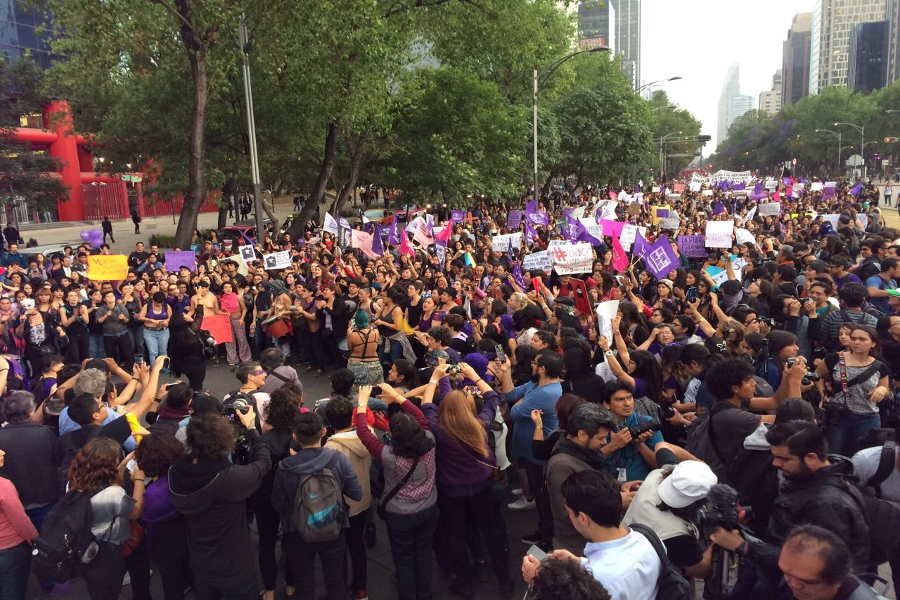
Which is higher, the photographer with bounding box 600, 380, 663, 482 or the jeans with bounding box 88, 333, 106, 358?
the photographer with bounding box 600, 380, 663, 482

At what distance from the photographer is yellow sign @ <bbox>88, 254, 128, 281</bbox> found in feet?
35.1

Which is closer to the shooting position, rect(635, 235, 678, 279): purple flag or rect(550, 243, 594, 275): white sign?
rect(635, 235, 678, 279): purple flag

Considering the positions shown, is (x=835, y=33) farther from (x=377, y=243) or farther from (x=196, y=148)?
(x=377, y=243)

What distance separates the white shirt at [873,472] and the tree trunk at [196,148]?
1764cm

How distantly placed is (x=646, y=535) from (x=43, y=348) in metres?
9.21

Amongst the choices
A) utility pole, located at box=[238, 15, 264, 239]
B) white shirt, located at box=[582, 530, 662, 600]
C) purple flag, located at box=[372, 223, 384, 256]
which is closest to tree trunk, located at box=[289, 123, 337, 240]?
utility pole, located at box=[238, 15, 264, 239]

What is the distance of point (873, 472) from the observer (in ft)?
11.8

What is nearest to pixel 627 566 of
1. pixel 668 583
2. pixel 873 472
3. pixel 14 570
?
pixel 668 583

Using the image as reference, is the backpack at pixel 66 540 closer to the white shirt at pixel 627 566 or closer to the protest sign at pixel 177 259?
the white shirt at pixel 627 566

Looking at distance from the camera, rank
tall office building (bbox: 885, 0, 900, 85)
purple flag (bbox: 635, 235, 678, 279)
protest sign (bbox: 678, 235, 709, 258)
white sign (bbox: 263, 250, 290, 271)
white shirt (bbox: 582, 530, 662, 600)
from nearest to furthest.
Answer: white shirt (bbox: 582, 530, 662, 600) → purple flag (bbox: 635, 235, 678, 279) → white sign (bbox: 263, 250, 290, 271) → protest sign (bbox: 678, 235, 709, 258) → tall office building (bbox: 885, 0, 900, 85)

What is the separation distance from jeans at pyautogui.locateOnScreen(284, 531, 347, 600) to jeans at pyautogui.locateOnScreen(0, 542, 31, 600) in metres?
1.60

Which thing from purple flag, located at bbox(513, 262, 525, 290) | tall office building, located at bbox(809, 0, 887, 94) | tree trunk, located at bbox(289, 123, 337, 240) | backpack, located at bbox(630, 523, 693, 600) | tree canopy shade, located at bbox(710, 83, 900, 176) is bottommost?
backpack, located at bbox(630, 523, 693, 600)

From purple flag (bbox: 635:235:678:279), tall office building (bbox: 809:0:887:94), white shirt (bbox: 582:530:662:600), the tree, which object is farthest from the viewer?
tall office building (bbox: 809:0:887:94)

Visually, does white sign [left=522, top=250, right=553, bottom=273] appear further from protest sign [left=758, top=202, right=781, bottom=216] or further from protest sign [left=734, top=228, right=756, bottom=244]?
protest sign [left=758, top=202, right=781, bottom=216]
